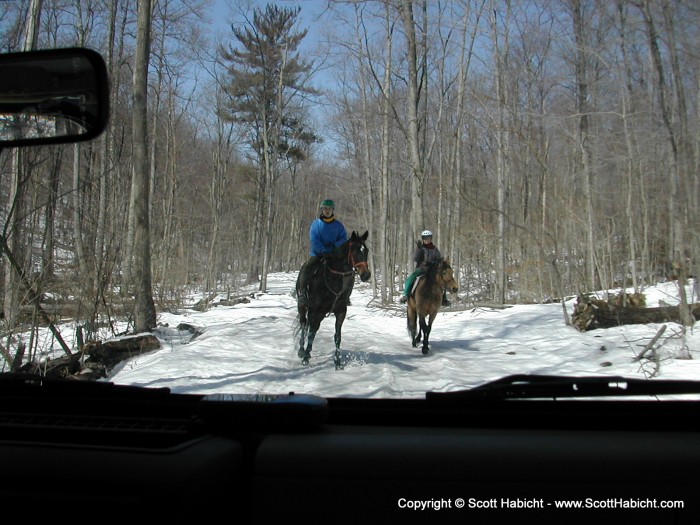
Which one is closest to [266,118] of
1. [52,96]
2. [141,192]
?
[141,192]

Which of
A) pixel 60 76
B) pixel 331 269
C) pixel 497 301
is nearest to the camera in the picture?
pixel 60 76

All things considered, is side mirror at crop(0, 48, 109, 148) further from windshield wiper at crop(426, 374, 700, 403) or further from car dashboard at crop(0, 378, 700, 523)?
windshield wiper at crop(426, 374, 700, 403)

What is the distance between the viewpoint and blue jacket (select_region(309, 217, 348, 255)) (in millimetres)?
10555

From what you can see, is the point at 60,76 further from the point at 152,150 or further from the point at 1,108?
the point at 152,150

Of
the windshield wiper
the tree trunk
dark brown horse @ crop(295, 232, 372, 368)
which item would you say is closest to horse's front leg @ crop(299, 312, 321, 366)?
dark brown horse @ crop(295, 232, 372, 368)

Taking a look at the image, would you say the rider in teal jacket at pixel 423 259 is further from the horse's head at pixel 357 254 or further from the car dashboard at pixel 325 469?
the car dashboard at pixel 325 469

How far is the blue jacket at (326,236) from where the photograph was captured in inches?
416

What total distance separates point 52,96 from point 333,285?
307 inches

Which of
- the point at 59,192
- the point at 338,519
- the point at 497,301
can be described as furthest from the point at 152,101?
the point at 338,519

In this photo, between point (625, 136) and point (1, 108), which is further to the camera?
point (625, 136)

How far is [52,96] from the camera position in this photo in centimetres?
279

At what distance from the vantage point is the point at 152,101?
27312mm

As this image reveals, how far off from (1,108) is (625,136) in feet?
57.2

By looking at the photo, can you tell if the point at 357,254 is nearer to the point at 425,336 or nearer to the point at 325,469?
the point at 425,336
